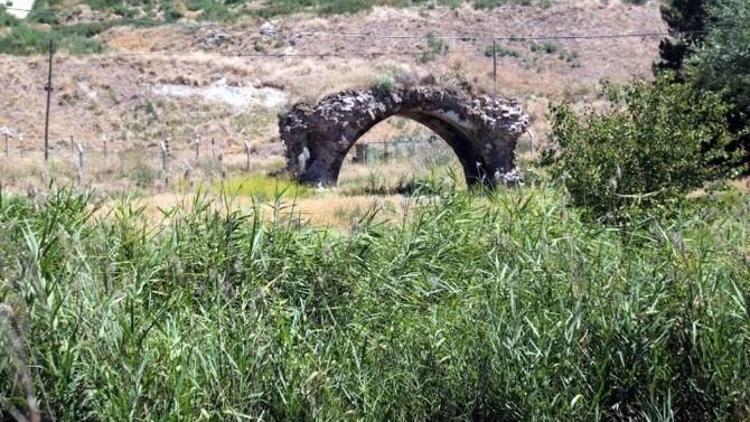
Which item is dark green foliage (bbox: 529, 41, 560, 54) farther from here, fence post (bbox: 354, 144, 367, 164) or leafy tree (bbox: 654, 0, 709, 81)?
fence post (bbox: 354, 144, 367, 164)

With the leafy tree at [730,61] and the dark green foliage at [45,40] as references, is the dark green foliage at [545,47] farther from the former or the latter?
the leafy tree at [730,61]

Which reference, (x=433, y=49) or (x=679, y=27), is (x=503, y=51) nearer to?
(x=433, y=49)

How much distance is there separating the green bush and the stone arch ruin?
16.2 meters

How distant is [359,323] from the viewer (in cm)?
853

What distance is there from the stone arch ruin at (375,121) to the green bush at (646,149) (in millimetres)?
16237

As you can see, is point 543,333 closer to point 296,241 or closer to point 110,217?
point 296,241

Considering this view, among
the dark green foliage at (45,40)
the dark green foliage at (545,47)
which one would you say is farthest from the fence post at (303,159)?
the dark green foliage at (545,47)

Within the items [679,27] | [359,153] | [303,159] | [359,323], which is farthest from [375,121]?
[359,323]

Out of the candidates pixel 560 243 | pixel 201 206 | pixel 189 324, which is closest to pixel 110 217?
pixel 201 206

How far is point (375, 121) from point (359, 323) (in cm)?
2312

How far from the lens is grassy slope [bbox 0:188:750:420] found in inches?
269

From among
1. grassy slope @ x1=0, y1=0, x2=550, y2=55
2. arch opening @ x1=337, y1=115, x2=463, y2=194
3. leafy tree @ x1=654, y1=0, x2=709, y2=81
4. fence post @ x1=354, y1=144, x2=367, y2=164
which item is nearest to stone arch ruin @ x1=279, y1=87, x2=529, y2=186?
arch opening @ x1=337, y1=115, x2=463, y2=194

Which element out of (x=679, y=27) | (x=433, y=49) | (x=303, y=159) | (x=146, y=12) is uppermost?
(x=146, y=12)

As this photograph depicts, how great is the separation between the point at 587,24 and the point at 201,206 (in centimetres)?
5750
